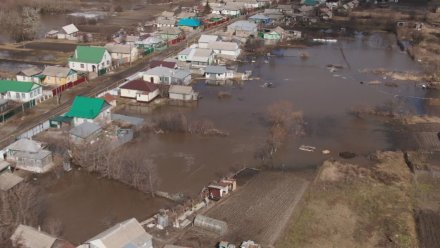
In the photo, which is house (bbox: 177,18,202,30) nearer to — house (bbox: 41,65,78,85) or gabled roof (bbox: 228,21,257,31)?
gabled roof (bbox: 228,21,257,31)

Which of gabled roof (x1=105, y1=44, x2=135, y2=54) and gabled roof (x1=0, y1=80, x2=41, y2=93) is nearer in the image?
gabled roof (x1=0, y1=80, x2=41, y2=93)

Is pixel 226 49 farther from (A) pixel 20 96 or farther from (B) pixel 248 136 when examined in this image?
(A) pixel 20 96

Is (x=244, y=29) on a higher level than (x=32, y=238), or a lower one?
higher

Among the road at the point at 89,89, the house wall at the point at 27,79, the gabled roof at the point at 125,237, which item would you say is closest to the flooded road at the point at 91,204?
the gabled roof at the point at 125,237

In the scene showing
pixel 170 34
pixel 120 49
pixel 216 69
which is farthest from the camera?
pixel 170 34

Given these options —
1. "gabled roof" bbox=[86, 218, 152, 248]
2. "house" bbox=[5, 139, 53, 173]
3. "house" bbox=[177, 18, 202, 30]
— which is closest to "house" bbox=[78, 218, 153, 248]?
"gabled roof" bbox=[86, 218, 152, 248]

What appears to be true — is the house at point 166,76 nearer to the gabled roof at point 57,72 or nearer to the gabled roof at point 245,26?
the gabled roof at point 57,72

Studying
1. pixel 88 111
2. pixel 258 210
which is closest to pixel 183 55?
pixel 88 111
